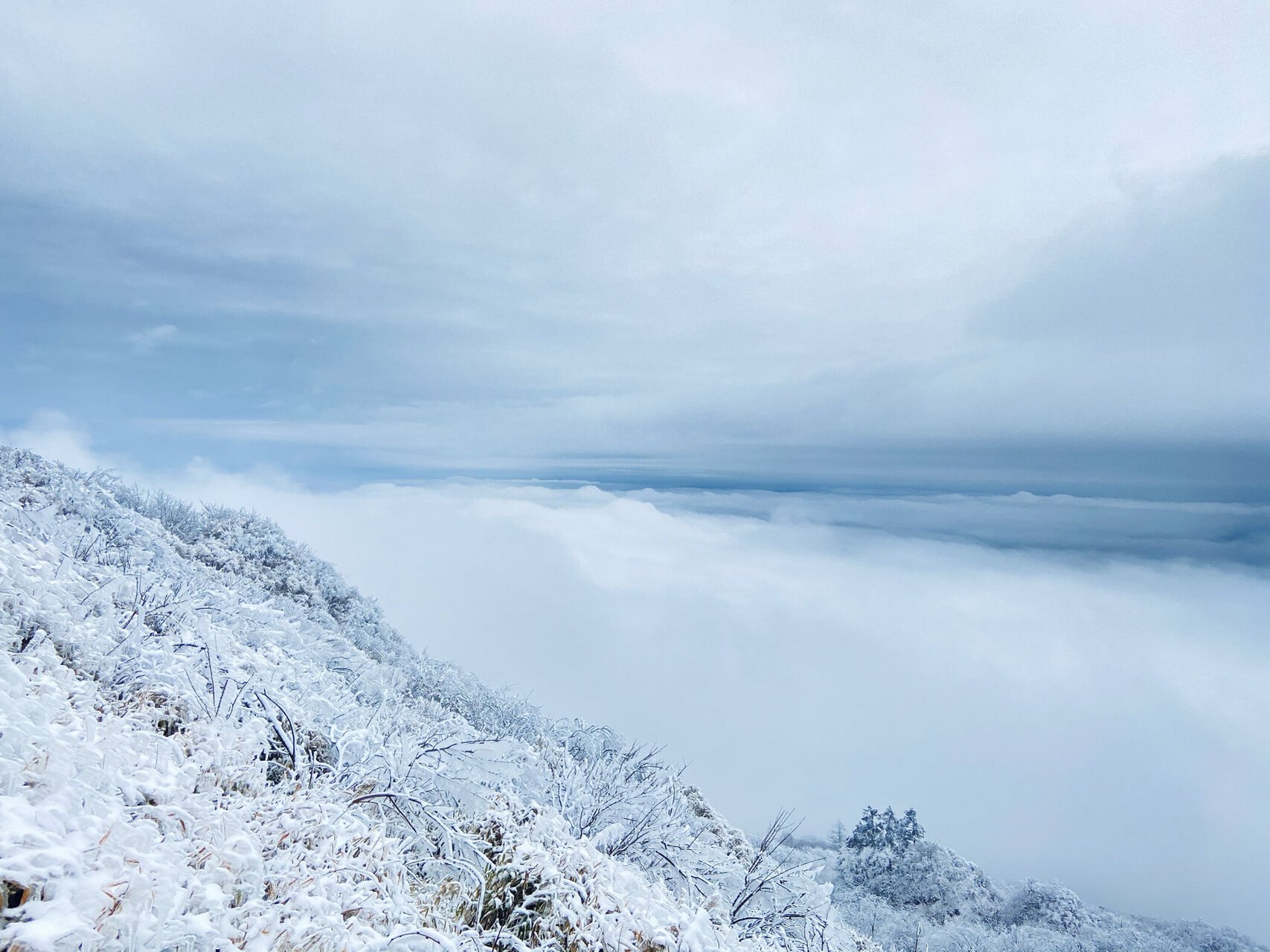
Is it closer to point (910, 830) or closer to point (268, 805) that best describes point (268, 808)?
point (268, 805)

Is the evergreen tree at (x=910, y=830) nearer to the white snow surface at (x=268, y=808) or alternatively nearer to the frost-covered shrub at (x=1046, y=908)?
the frost-covered shrub at (x=1046, y=908)

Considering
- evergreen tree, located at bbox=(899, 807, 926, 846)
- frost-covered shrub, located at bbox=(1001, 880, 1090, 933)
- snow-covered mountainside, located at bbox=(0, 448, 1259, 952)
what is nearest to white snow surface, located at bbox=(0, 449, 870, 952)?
snow-covered mountainside, located at bbox=(0, 448, 1259, 952)

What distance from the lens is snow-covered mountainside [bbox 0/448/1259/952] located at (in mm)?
3080

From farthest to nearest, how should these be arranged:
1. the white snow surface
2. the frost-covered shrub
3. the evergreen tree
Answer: the evergreen tree, the frost-covered shrub, the white snow surface

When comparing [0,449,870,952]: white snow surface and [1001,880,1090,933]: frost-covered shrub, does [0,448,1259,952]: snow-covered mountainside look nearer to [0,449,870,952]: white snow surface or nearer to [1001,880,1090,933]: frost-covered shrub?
[0,449,870,952]: white snow surface

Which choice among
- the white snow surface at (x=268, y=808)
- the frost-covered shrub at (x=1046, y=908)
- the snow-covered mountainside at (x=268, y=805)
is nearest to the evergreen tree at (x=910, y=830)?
the frost-covered shrub at (x=1046, y=908)

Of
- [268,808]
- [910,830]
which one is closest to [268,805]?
[268,808]

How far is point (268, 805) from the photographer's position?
4.36m

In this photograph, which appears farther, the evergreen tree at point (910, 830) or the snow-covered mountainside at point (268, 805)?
the evergreen tree at point (910, 830)

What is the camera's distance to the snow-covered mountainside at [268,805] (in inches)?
121

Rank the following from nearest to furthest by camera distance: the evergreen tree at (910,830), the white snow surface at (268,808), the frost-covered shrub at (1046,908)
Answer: the white snow surface at (268,808) → the frost-covered shrub at (1046,908) → the evergreen tree at (910,830)

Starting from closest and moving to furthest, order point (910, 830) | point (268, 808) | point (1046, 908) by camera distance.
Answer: point (268, 808)
point (1046, 908)
point (910, 830)

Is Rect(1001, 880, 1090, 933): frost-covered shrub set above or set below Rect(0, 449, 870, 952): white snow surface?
below

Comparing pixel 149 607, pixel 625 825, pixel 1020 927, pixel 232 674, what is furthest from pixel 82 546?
pixel 1020 927
